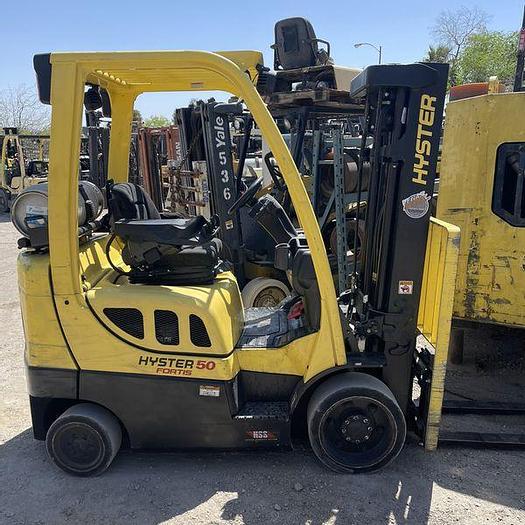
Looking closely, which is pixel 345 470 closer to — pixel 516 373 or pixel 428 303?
pixel 428 303

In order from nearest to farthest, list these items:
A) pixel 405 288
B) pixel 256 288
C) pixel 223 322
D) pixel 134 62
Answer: pixel 134 62, pixel 223 322, pixel 405 288, pixel 256 288

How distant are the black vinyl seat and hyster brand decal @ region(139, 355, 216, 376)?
52cm

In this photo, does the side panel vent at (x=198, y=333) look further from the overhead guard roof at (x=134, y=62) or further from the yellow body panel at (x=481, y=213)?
the yellow body panel at (x=481, y=213)

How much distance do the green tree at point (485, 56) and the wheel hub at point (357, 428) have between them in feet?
123

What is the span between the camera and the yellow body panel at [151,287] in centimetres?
275

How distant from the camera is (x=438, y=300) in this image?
10.3 ft

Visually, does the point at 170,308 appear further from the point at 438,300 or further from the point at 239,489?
the point at 438,300

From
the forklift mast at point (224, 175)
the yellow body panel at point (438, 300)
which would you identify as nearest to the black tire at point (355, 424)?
the yellow body panel at point (438, 300)

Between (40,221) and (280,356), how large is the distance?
172cm

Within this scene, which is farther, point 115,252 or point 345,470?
point 115,252

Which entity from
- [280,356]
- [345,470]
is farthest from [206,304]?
[345,470]

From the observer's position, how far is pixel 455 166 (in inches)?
177

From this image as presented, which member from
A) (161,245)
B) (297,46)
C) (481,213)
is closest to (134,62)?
(161,245)

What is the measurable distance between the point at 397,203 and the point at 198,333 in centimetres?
149
